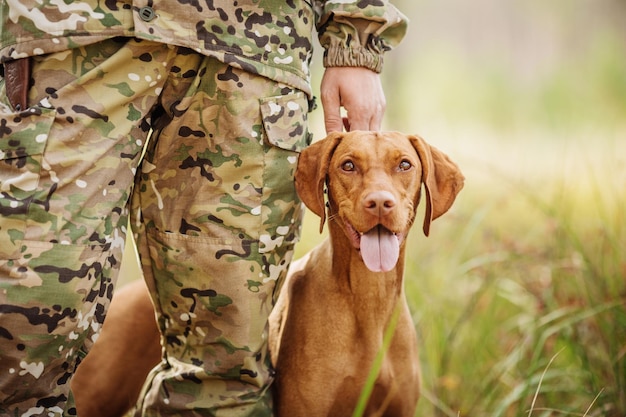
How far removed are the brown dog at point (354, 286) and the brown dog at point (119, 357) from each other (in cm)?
63

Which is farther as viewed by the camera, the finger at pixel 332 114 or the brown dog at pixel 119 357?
the brown dog at pixel 119 357

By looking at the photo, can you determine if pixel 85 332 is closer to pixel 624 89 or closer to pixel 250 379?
pixel 250 379

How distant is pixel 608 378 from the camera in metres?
3.45

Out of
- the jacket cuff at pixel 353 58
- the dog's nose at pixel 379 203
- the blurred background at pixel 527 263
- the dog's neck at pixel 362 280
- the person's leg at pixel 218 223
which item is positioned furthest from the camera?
the blurred background at pixel 527 263

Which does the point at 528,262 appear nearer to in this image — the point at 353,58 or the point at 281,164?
the point at 353,58

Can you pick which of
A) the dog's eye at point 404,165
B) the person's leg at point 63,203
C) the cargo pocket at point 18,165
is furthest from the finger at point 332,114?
the cargo pocket at point 18,165

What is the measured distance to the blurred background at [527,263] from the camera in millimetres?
3568

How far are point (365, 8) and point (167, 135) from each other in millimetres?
870

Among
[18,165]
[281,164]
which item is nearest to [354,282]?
[281,164]

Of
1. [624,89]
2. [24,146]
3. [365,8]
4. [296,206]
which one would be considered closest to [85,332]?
[24,146]

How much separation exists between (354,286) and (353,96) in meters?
0.77

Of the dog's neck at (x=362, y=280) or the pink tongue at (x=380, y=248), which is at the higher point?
the pink tongue at (x=380, y=248)

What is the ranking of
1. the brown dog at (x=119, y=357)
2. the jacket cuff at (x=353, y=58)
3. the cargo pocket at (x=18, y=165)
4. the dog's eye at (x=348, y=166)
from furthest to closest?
the brown dog at (x=119, y=357) → the dog's eye at (x=348, y=166) → the jacket cuff at (x=353, y=58) → the cargo pocket at (x=18, y=165)

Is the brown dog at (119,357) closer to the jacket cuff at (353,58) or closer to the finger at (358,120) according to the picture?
the finger at (358,120)
